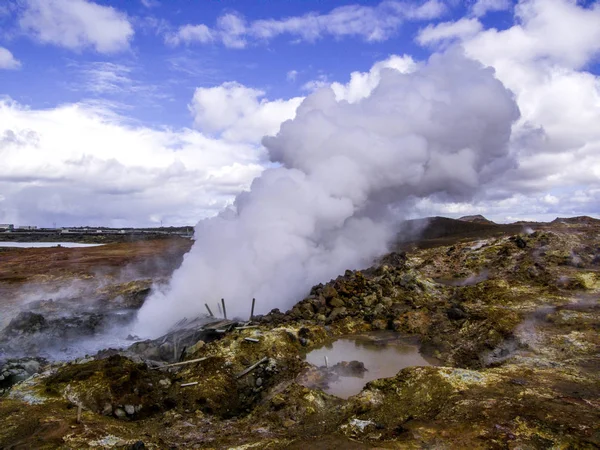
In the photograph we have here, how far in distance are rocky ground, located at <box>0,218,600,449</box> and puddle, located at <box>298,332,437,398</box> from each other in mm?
292

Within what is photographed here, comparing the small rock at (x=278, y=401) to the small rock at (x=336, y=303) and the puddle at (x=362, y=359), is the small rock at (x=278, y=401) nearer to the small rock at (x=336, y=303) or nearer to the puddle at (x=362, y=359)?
the puddle at (x=362, y=359)

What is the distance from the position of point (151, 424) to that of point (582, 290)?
14.6 m

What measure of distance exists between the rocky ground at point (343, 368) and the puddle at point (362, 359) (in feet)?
0.96

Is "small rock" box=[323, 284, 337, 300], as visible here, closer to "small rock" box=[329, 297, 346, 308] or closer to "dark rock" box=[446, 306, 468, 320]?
"small rock" box=[329, 297, 346, 308]

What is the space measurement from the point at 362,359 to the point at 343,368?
124 centimetres

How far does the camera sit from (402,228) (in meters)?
39.7

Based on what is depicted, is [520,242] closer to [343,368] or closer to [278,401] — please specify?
[343,368]

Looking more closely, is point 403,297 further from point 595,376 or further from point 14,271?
point 14,271

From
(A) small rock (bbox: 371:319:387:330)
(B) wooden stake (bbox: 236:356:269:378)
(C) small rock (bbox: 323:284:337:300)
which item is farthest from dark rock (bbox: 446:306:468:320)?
(B) wooden stake (bbox: 236:356:269:378)

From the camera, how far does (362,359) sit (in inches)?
441

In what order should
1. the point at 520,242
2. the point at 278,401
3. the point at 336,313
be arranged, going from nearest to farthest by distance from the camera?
the point at 278,401
the point at 336,313
the point at 520,242

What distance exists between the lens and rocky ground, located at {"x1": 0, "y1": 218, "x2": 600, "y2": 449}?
653 centimetres

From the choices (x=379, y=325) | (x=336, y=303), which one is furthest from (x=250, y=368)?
(x=336, y=303)

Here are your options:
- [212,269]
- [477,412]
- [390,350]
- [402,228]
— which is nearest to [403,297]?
[390,350]
